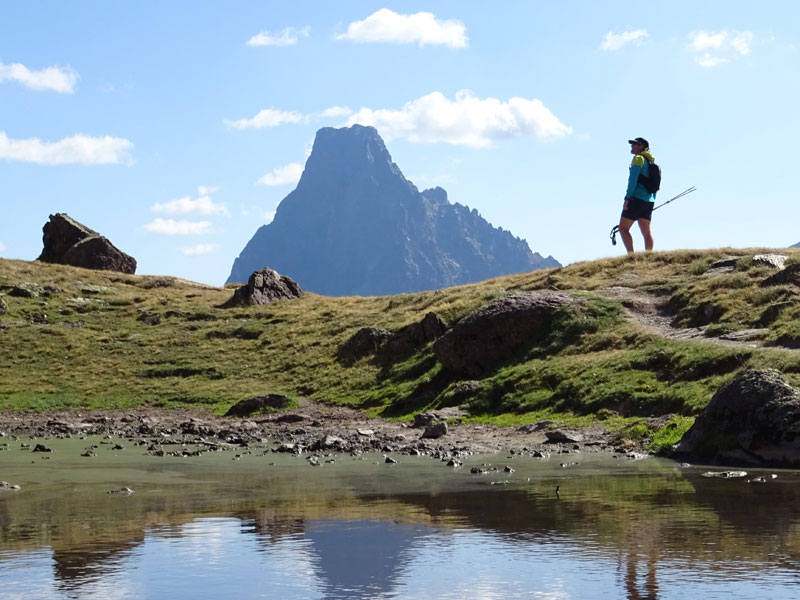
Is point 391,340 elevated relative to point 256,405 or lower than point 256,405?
elevated

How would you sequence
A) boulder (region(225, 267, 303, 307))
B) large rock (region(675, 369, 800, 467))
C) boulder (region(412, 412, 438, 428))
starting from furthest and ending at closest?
boulder (region(225, 267, 303, 307)) < boulder (region(412, 412, 438, 428)) < large rock (region(675, 369, 800, 467))

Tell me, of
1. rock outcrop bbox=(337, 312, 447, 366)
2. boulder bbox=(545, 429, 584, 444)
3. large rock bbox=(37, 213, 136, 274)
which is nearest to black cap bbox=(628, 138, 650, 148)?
rock outcrop bbox=(337, 312, 447, 366)

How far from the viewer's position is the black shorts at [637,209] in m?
52.7

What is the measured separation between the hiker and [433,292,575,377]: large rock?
7961mm

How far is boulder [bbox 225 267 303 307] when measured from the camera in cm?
7556

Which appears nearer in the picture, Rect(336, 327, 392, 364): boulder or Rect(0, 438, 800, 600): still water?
Rect(0, 438, 800, 600): still water

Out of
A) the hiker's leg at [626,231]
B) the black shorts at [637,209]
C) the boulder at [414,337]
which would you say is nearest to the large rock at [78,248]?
the boulder at [414,337]

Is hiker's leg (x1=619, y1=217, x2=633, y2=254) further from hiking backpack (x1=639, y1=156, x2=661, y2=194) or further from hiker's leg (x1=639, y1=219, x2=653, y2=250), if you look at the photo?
hiking backpack (x1=639, y1=156, x2=661, y2=194)

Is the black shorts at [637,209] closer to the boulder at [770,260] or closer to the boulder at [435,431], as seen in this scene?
the boulder at [770,260]

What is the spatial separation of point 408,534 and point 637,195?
41.0 metres

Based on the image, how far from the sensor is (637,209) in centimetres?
5303

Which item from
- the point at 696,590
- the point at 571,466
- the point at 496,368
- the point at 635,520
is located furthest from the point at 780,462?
the point at 496,368

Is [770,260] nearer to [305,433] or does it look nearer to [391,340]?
[391,340]

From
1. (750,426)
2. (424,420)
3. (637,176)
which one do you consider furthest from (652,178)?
(750,426)
